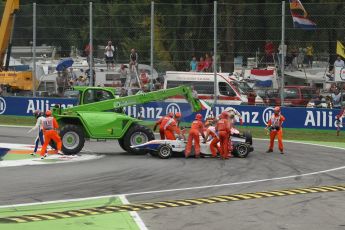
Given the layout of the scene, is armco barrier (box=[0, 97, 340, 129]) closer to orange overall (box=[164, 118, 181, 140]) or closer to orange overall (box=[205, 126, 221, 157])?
orange overall (box=[164, 118, 181, 140])

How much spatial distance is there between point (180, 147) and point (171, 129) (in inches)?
34.1

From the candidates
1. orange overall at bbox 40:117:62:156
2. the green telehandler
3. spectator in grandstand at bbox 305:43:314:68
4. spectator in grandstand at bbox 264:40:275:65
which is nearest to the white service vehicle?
spectator in grandstand at bbox 264:40:275:65

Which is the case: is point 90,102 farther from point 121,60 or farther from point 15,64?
point 15,64

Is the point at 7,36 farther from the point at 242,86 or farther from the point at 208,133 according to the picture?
the point at 208,133

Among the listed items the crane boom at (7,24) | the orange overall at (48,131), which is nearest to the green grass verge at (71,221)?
the orange overall at (48,131)

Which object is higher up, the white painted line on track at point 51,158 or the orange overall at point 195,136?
the orange overall at point 195,136

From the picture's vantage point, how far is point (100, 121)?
79.2 ft

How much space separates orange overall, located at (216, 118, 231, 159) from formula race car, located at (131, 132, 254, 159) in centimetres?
68

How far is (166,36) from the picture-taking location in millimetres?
34438

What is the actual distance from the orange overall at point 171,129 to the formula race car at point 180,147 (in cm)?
57

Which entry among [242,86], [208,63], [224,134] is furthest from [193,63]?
[224,134]

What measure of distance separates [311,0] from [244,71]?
945cm

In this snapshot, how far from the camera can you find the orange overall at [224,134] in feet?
75.8

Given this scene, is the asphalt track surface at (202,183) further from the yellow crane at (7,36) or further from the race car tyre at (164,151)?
the yellow crane at (7,36)
